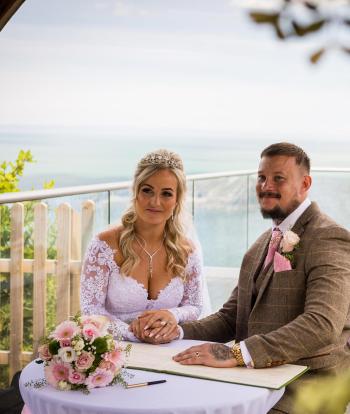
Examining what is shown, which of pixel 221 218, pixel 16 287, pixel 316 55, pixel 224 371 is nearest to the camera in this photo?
pixel 316 55

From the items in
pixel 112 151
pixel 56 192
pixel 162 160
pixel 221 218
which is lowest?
pixel 221 218

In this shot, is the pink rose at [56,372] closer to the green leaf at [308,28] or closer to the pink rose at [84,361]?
the pink rose at [84,361]

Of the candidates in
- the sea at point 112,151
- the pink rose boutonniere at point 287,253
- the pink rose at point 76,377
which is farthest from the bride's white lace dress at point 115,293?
the sea at point 112,151

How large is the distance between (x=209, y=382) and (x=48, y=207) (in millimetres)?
1679

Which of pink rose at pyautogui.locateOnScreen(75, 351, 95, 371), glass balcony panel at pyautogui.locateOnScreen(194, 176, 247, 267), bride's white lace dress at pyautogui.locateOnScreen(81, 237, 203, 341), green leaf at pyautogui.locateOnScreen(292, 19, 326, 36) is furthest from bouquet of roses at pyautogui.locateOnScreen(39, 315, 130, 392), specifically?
glass balcony panel at pyautogui.locateOnScreen(194, 176, 247, 267)

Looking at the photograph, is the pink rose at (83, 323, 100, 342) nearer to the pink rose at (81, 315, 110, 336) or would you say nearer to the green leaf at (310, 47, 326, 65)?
the pink rose at (81, 315, 110, 336)

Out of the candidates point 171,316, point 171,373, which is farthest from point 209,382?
point 171,316

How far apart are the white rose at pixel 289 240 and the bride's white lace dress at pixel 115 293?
20.3 inches

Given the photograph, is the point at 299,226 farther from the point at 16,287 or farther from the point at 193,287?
the point at 16,287

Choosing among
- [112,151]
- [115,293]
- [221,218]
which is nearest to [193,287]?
[115,293]

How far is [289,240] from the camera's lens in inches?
94.5

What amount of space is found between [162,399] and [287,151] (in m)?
1.06

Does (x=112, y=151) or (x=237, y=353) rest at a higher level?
(x=112, y=151)

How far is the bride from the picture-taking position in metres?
2.78
